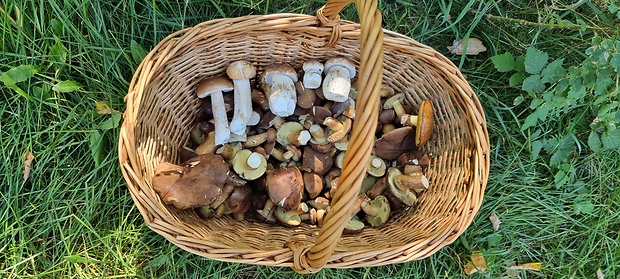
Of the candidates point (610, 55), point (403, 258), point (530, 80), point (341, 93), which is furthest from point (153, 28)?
point (610, 55)

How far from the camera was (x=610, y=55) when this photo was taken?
86.5 inches

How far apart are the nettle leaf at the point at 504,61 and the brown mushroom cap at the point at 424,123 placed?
598 mm

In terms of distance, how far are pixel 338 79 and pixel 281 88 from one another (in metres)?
0.29

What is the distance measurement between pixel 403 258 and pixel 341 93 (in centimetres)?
83

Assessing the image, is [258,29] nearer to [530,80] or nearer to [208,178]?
[208,178]

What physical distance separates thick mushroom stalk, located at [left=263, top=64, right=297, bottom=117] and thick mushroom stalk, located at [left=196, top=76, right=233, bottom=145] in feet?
0.68

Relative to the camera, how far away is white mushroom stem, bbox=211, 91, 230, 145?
2.39 meters

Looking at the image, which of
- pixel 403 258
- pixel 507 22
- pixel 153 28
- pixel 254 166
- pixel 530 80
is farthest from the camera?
pixel 507 22

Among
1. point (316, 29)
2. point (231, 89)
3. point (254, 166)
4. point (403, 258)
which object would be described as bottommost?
point (403, 258)

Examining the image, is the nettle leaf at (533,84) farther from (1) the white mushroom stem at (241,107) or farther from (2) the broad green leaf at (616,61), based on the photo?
(1) the white mushroom stem at (241,107)

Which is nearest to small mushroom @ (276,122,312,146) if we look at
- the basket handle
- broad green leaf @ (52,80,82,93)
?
the basket handle

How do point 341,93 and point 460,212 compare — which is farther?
point 341,93

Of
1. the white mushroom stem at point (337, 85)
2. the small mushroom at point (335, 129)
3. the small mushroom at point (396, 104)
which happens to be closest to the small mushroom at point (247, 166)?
the small mushroom at point (335, 129)

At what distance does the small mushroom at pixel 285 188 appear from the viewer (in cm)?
225
